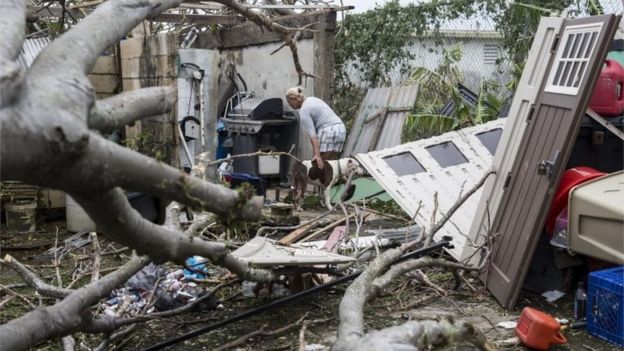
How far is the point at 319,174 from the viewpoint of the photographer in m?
9.02

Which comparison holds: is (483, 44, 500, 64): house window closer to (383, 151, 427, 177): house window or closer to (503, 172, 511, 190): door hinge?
(383, 151, 427, 177): house window

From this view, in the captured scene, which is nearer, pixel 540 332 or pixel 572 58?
pixel 540 332

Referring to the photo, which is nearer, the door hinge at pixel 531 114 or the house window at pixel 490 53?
the door hinge at pixel 531 114

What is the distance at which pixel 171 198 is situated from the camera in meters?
1.93

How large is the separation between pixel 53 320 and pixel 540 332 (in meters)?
2.71

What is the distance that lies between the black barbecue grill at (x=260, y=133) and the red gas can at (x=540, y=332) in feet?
23.6

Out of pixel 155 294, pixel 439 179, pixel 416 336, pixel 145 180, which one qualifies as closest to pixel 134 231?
pixel 145 180

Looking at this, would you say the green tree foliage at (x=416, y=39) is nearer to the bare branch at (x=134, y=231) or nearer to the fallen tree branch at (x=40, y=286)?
the fallen tree branch at (x=40, y=286)

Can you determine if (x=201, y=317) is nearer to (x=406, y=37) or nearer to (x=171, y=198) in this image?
(x=171, y=198)

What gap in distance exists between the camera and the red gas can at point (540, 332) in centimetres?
407

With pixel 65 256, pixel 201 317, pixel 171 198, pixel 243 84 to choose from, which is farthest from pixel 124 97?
pixel 243 84

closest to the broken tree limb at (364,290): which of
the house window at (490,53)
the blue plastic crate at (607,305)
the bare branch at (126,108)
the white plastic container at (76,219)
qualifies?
the blue plastic crate at (607,305)

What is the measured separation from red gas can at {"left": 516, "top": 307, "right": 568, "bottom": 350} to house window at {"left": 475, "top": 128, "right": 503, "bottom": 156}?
10.9ft

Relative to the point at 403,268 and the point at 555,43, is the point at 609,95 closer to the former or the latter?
the point at 555,43
